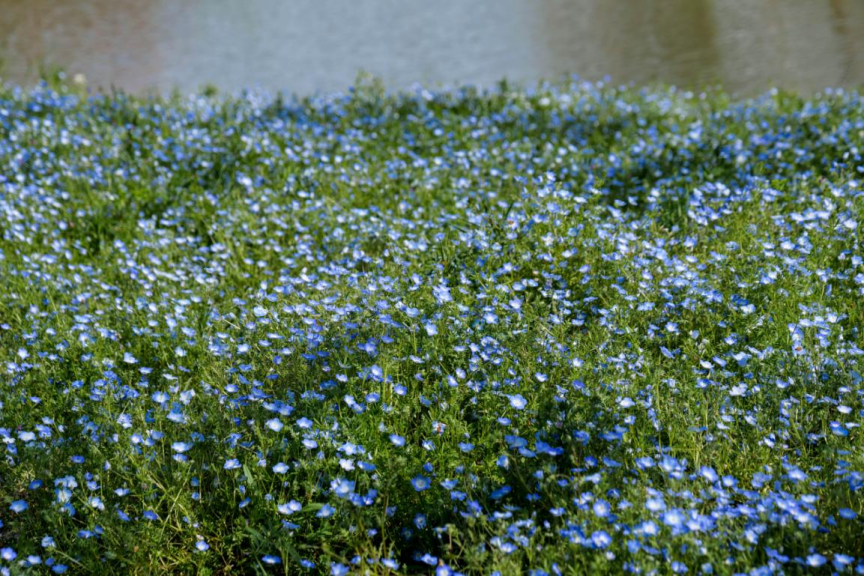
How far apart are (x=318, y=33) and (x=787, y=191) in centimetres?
1036

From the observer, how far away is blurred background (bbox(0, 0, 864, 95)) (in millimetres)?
10789

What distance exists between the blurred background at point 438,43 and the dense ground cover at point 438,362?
4063 mm

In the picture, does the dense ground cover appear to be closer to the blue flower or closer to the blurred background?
the blue flower

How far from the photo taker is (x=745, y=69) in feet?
34.7

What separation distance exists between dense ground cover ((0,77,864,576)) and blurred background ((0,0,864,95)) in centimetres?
406

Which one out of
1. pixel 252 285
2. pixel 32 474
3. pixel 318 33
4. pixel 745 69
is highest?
pixel 318 33

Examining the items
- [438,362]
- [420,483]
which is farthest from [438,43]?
[420,483]

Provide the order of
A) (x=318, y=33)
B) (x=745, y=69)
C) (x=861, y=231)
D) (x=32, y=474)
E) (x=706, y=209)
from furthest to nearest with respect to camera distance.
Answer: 1. (x=318, y=33)
2. (x=745, y=69)
3. (x=706, y=209)
4. (x=861, y=231)
5. (x=32, y=474)

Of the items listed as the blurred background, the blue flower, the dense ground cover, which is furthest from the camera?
the blurred background

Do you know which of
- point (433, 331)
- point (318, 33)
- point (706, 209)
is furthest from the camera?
point (318, 33)

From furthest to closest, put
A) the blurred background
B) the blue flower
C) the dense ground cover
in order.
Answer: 1. the blurred background
2. the blue flower
3. the dense ground cover

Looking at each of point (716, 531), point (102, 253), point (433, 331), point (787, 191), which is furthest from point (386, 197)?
point (716, 531)

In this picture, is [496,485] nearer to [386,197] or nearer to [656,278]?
[656,278]

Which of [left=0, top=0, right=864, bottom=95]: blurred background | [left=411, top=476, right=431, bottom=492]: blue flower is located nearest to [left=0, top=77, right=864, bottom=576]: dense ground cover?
[left=411, top=476, right=431, bottom=492]: blue flower
